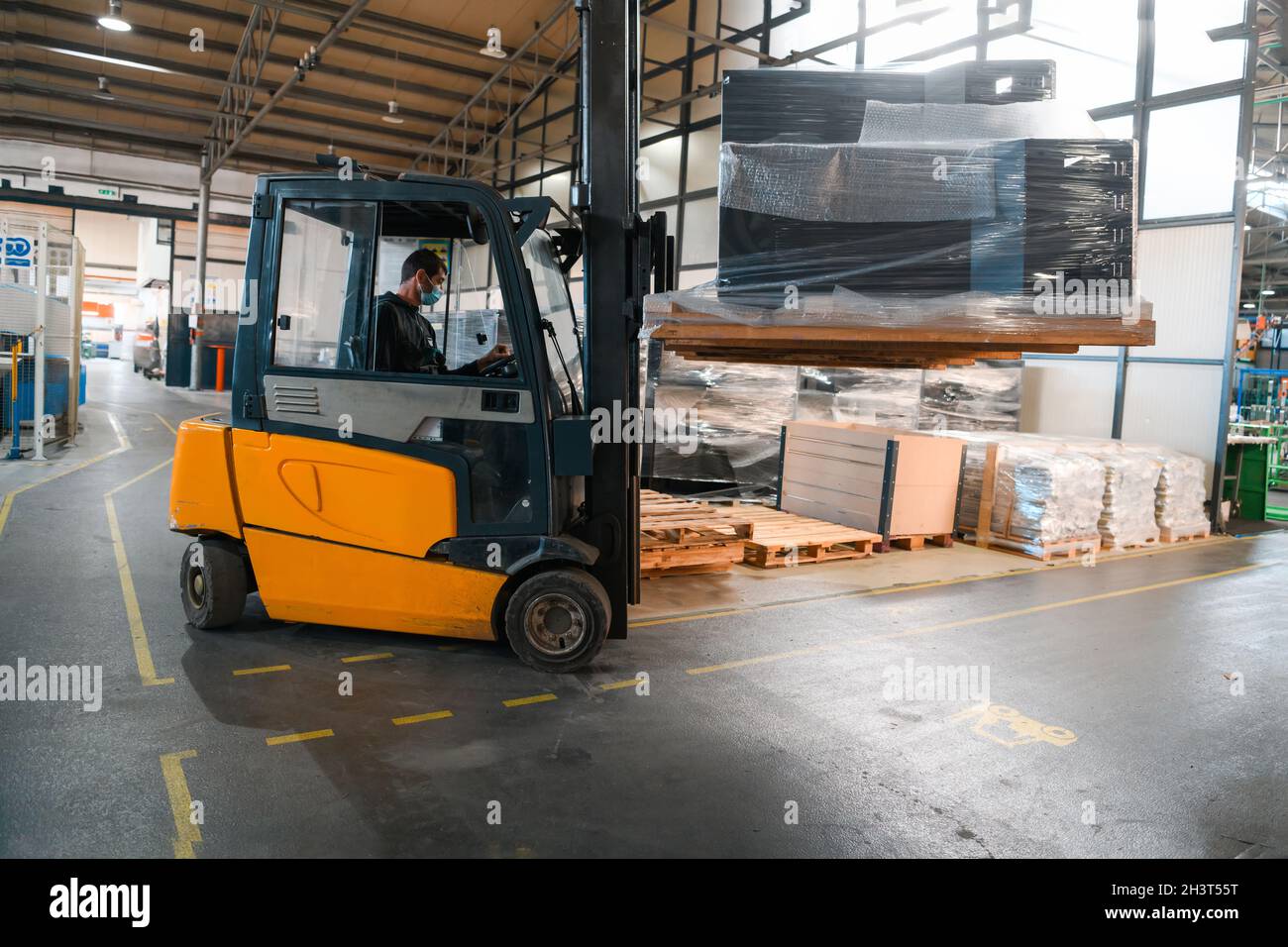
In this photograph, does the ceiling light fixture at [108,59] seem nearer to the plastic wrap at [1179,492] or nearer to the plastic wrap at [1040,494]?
the plastic wrap at [1040,494]

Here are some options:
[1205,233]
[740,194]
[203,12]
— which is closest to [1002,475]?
[1205,233]

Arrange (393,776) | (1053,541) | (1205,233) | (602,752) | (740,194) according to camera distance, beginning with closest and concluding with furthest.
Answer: (393,776)
(602,752)
(740,194)
(1053,541)
(1205,233)

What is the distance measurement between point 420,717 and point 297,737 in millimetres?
461

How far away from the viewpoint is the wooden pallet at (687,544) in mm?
6000

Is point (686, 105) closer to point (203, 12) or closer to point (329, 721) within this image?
point (203, 12)

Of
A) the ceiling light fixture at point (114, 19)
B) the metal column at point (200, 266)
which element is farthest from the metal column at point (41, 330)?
the metal column at point (200, 266)

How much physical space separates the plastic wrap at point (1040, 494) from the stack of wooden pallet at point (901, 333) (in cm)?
400

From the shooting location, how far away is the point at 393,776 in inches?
115

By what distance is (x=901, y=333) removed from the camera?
3514mm

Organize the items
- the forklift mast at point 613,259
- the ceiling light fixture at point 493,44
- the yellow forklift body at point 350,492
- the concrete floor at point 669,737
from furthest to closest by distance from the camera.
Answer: the ceiling light fixture at point 493,44, the forklift mast at point 613,259, the yellow forklift body at point 350,492, the concrete floor at point 669,737

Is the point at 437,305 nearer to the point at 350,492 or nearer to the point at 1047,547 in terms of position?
the point at 350,492

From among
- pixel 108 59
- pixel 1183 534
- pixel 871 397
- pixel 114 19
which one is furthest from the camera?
pixel 108 59

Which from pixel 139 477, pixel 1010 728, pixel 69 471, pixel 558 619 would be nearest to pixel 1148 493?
pixel 1010 728
